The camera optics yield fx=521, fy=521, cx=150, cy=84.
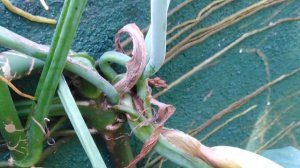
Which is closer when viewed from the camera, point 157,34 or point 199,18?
point 157,34

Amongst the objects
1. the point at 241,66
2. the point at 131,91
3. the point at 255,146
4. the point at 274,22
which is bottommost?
the point at 131,91

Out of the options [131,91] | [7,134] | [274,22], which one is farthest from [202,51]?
[7,134]

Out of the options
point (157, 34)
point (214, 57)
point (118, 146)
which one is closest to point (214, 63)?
point (214, 57)

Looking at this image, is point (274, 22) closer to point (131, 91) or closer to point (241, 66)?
point (241, 66)

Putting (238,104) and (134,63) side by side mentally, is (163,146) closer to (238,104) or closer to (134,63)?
(134,63)

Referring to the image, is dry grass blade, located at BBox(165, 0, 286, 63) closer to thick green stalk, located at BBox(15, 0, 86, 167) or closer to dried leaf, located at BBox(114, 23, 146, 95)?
dried leaf, located at BBox(114, 23, 146, 95)

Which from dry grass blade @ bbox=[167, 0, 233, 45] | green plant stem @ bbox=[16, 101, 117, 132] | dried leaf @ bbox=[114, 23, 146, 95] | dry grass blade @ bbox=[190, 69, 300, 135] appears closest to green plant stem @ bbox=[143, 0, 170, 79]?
dried leaf @ bbox=[114, 23, 146, 95]
